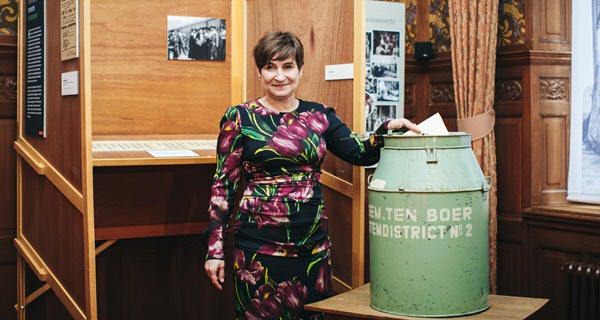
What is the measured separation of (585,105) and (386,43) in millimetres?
1192

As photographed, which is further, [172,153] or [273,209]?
[172,153]

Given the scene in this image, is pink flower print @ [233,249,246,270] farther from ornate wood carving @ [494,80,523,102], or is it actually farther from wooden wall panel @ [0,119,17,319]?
ornate wood carving @ [494,80,523,102]

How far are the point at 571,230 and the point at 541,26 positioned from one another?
1034 mm

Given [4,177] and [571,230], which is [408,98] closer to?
[571,230]

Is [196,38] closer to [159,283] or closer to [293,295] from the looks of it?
[159,283]

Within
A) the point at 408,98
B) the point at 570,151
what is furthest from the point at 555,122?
the point at 408,98

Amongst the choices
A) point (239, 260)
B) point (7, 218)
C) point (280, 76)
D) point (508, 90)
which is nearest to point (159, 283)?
point (7, 218)

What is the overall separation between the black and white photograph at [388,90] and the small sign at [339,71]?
1.40 meters

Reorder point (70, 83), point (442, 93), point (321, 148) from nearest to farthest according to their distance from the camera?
1. point (321, 148)
2. point (70, 83)
3. point (442, 93)

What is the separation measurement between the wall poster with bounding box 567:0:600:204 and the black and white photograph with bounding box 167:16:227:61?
5.81 ft

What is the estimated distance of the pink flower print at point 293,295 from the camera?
9.18 ft

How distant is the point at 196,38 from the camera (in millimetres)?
3799

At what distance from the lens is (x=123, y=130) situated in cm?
362

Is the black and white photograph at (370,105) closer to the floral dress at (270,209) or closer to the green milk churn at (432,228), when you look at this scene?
the floral dress at (270,209)
